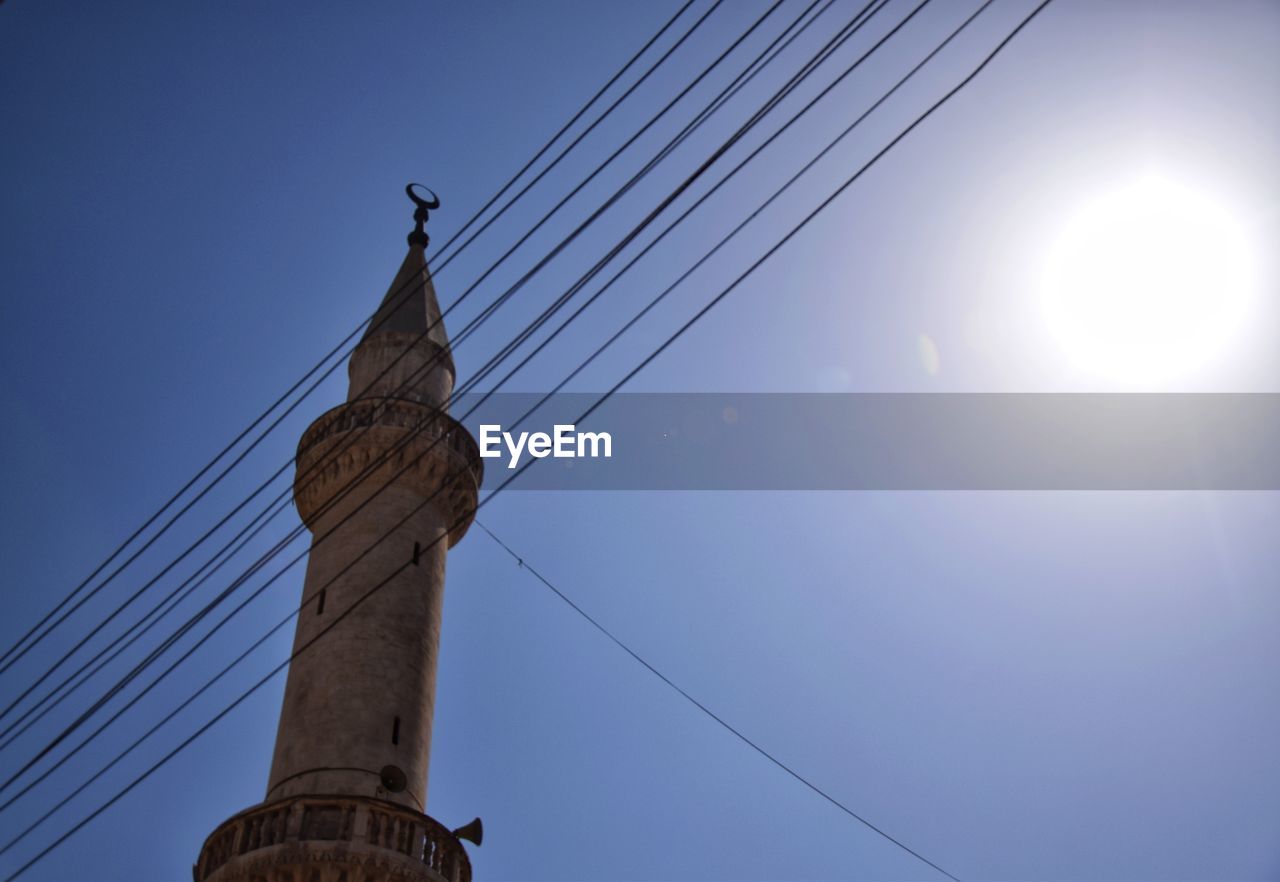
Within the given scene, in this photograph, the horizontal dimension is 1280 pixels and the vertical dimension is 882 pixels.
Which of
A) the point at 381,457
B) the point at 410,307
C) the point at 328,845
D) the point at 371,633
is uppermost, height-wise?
the point at 410,307

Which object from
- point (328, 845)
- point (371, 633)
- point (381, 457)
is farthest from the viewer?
point (381, 457)

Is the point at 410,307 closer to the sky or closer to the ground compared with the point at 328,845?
closer to the sky

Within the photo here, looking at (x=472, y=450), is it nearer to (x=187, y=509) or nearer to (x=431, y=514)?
(x=431, y=514)

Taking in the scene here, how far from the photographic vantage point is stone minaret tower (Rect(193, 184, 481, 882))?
17.0 metres

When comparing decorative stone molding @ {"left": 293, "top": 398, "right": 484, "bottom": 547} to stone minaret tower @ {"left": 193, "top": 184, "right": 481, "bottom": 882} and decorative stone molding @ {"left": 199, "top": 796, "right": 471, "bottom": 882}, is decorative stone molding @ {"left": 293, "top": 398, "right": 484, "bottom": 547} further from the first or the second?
decorative stone molding @ {"left": 199, "top": 796, "right": 471, "bottom": 882}

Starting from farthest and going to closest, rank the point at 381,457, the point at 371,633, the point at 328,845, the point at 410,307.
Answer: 1. the point at 410,307
2. the point at 381,457
3. the point at 371,633
4. the point at 328,845

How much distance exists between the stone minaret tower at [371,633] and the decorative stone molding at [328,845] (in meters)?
0.02

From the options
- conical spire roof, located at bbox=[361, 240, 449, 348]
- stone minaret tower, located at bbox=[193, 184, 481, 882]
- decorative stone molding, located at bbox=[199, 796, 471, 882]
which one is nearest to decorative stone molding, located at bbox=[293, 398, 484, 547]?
stone minaret tower, located at bbox=[193, 184, 481, 882]

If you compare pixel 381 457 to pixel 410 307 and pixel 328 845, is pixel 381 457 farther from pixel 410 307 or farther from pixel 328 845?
pixel 328 845

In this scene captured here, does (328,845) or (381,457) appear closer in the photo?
(328,845)

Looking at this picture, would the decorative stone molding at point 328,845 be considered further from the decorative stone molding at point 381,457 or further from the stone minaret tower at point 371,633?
the decorative stone molding at point 381,457

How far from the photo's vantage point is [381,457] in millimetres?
21734

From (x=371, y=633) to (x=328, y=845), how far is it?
355 centimetres

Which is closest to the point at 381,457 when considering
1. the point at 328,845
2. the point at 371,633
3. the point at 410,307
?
the point at 371,633
